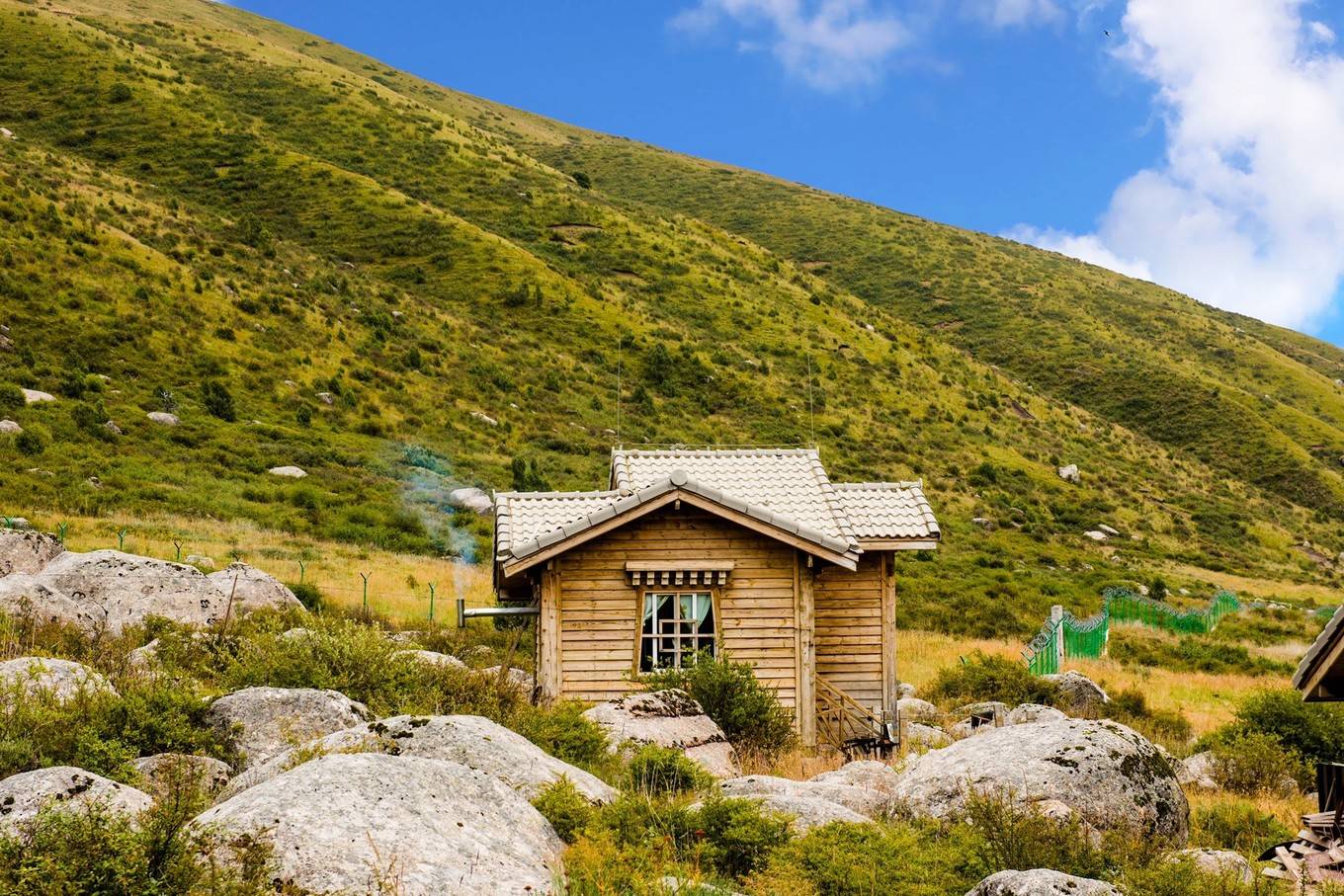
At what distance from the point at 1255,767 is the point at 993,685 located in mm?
7292

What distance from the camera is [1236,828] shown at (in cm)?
1225

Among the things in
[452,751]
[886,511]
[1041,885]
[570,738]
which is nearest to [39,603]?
[570,738]

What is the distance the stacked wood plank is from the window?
29.1 ft

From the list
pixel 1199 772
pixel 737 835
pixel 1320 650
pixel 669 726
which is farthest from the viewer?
pixel 1199 772

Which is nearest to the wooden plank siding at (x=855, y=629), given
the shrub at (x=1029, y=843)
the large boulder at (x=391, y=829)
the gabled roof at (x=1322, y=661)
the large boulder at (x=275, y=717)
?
the gabled roof at (x=1322, y=661)

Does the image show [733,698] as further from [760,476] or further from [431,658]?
[760,476]

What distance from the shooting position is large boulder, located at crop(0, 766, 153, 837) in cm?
704

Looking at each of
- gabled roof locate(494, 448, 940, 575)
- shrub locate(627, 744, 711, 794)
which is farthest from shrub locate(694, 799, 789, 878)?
gabled roof locate(494, 448, 940, 575)

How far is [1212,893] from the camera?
7.87m

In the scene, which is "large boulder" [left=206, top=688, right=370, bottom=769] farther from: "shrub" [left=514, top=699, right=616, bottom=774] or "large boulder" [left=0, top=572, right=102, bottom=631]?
"large boulder" [left=0, top=572, right=102, bottom=631]

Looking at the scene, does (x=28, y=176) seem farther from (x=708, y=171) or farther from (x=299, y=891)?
(x=708, y=171)

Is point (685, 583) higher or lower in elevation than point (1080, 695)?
higher

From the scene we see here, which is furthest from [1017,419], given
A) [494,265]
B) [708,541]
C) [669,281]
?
[708,541]

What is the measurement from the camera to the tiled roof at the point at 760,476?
1867cm
